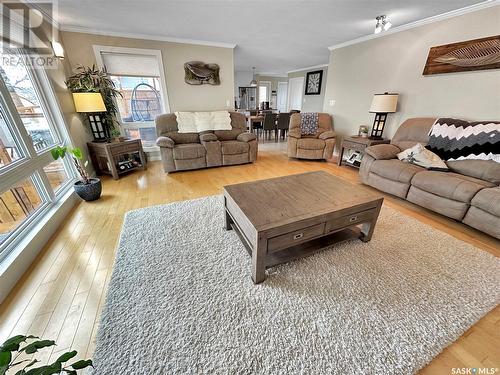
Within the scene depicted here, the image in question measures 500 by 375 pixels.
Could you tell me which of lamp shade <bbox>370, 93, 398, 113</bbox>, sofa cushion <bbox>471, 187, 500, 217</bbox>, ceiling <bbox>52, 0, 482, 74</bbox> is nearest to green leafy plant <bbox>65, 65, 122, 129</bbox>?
ceiling <bbox>52, 0, 482, 74</bbox>

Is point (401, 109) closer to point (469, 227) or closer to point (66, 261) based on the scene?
point (469, 227)

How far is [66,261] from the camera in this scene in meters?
1.66

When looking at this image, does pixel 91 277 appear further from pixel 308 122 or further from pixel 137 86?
pixel 308 122

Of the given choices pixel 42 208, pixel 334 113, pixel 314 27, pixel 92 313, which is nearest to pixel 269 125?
pixel 334 113

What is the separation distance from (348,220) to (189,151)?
110 inches

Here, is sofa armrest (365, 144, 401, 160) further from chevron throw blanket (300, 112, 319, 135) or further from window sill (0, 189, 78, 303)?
window sill (0, 189, 78, 303)

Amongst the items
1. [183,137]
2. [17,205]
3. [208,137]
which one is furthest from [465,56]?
[17,205]

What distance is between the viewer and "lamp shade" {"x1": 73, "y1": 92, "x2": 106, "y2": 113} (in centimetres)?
277

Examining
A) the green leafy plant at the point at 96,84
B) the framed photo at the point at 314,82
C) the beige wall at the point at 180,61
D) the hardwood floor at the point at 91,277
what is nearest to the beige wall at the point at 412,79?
the hardwood floor at the point at 91,277

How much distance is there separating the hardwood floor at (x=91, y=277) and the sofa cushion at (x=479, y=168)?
0.56m

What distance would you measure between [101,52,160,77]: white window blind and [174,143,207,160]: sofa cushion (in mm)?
1563

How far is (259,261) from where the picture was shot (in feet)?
4.46

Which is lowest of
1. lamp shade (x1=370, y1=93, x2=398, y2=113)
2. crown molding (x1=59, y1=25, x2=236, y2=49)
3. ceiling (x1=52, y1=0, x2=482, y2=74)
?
lamp shade (x1=370, y1=93, x2=398, y2=113)

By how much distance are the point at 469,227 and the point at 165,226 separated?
314cm
